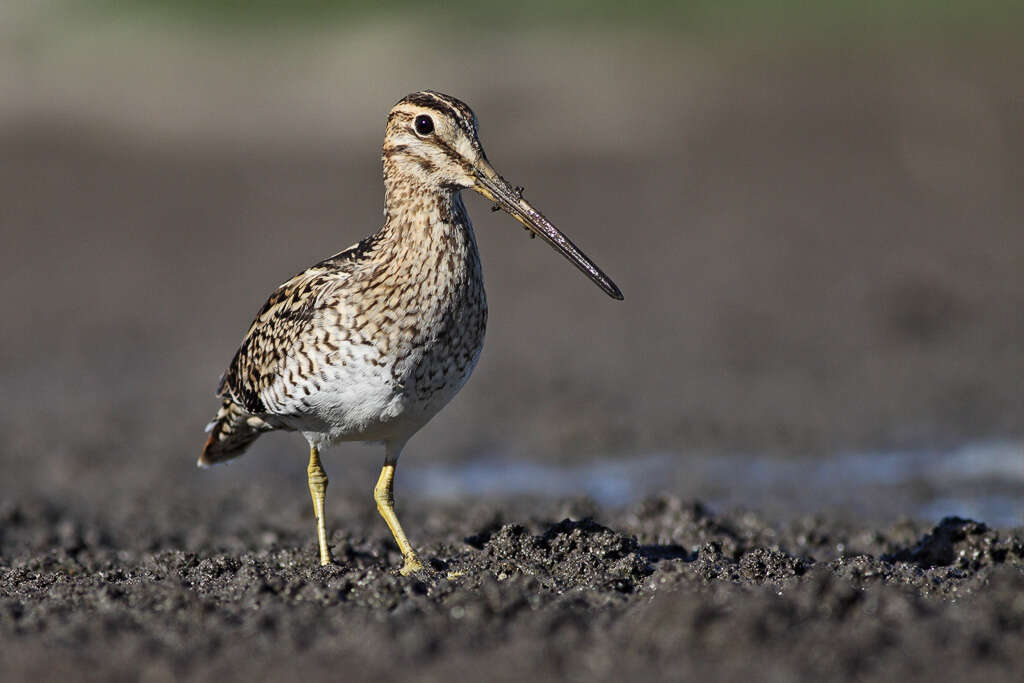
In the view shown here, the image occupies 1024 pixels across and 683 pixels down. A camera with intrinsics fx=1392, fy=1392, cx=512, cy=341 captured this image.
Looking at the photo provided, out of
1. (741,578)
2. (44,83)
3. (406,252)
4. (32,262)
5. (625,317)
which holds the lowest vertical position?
(741,578)

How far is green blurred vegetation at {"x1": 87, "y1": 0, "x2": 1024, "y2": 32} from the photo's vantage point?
1977 centimetres

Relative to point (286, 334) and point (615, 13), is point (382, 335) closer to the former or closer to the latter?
point (286, 334)

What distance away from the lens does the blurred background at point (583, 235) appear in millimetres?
10539

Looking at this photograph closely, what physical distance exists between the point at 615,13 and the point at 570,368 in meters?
Result: 9.87

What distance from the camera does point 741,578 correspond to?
5664mm

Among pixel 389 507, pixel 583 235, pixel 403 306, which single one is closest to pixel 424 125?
pixel 403 306

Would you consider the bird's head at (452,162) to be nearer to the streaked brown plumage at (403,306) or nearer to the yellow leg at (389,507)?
the streaked brown plumage at (403,306)

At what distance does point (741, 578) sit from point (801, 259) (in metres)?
9.92

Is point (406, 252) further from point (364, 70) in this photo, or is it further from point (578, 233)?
point (364, 70)

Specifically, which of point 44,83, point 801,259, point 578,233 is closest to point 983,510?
point 801,259

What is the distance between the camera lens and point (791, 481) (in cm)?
969

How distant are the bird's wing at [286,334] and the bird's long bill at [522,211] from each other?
65 centimetres

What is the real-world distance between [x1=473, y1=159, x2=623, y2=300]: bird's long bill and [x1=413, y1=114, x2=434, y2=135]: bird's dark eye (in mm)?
280

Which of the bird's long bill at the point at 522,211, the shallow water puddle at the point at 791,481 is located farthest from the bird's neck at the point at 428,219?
the shallow water puddle at the point at 791,481
